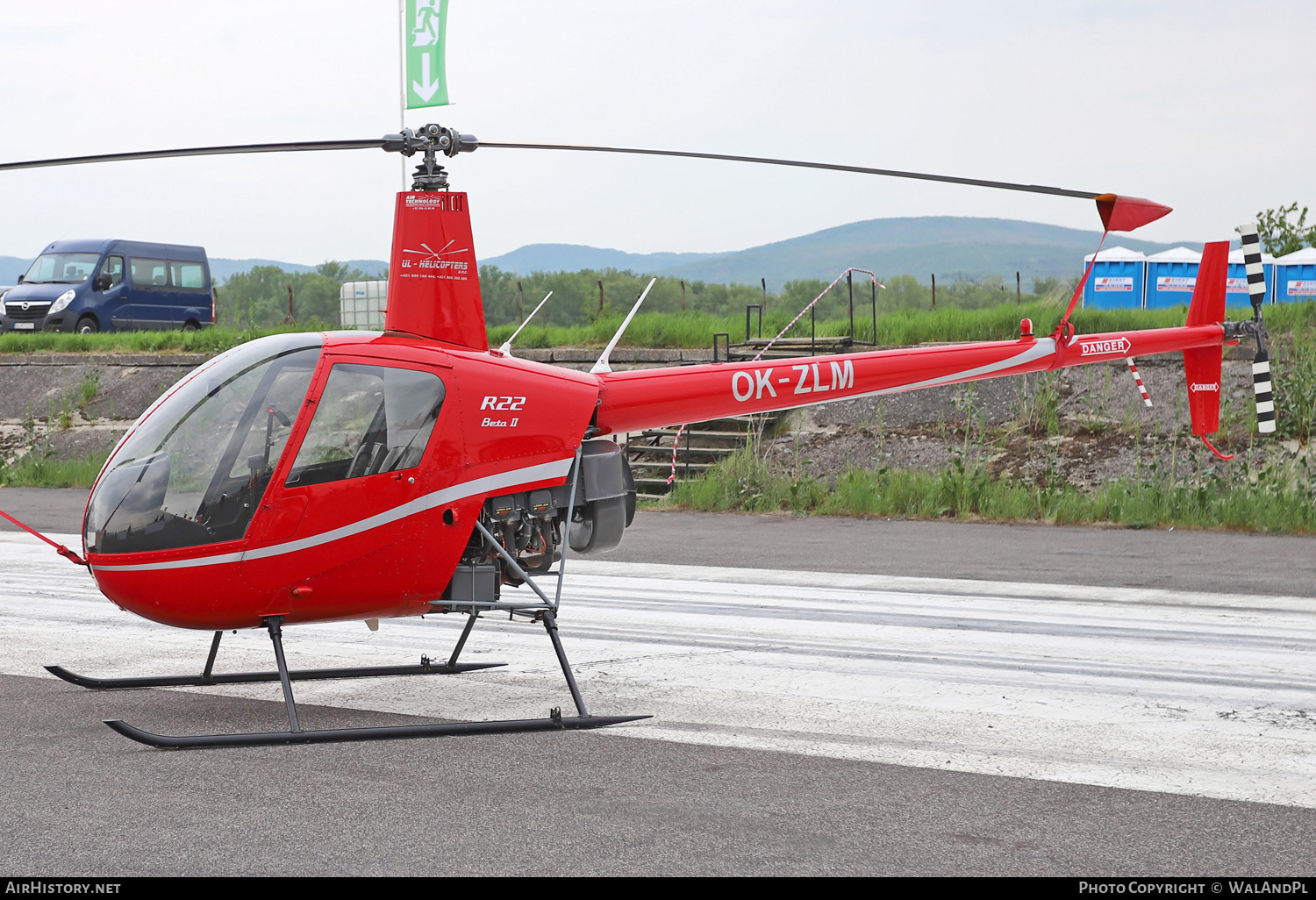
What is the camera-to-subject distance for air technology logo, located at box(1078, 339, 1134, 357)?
840 centimetres

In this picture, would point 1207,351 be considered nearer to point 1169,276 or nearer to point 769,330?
point 769,330

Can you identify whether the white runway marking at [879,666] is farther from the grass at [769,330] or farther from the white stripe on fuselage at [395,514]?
the grass at [769,330]

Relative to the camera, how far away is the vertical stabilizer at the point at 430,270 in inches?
258

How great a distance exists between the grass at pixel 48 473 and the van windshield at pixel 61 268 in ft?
34.2

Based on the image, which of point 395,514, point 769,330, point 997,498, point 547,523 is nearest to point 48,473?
point 769,330

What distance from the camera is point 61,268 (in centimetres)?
3055

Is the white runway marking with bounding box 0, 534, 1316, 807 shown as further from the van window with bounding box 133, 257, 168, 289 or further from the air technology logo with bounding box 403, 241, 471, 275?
the van window with bounding box 133, 257, 168, 289

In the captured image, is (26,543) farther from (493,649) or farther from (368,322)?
(368,322)

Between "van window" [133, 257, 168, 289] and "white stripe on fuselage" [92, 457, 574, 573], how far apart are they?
27638mm

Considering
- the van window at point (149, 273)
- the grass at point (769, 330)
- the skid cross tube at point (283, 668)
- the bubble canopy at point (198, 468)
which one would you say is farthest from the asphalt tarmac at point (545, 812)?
the van window at point (149, 273)

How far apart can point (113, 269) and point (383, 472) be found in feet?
91.2

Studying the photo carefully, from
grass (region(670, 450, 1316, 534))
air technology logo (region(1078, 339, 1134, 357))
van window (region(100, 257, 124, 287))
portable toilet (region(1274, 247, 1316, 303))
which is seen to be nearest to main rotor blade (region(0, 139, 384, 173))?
air technology logo (region(1078, 339, 1134, 357))

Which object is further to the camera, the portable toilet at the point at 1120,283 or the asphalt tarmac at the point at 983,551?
the portable toilet at the point at 1120,283

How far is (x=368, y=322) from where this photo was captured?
90.5 feet
